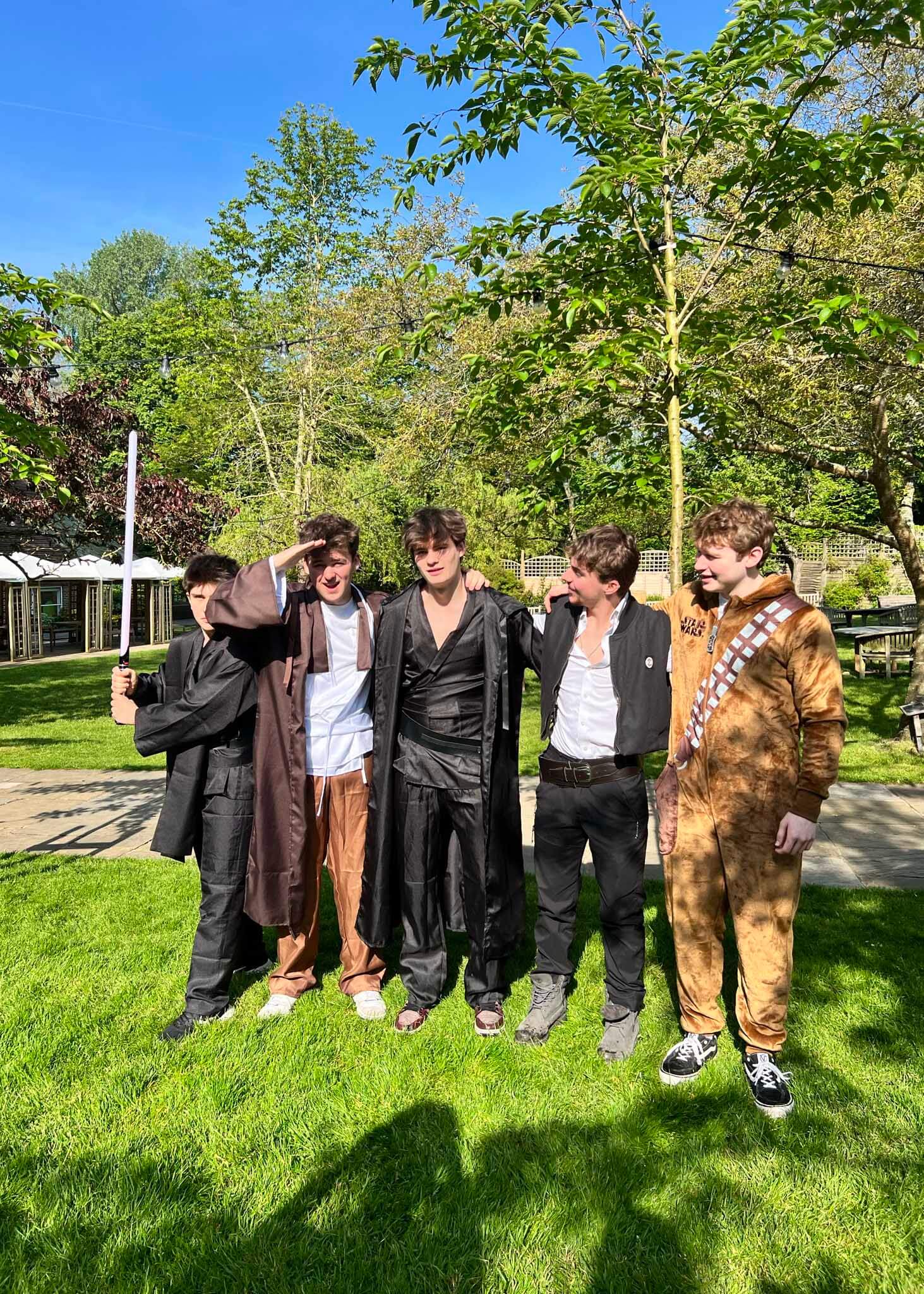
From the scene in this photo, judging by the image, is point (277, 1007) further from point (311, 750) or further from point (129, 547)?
point (129, 547)

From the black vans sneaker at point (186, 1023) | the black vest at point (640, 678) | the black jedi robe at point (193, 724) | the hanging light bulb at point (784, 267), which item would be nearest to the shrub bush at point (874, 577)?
the hanging light bulb at point (784, 267)

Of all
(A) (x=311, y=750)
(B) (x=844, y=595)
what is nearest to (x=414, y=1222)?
(A) (x=311, y=750)

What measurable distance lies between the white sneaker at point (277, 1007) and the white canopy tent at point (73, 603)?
1414 centimetres

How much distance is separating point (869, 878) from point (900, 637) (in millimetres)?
10988

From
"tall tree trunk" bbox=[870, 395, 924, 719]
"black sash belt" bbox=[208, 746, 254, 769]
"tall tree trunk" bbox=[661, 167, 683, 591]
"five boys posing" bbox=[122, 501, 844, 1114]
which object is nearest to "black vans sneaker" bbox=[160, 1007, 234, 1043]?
"five boys posing" bbox=[122, 501, 844, 1114]

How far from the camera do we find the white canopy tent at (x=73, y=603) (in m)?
20.3

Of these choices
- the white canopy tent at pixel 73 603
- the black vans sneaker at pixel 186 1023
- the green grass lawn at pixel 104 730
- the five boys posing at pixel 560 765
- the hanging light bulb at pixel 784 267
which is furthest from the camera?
the white canopy tent at pixel 73 603

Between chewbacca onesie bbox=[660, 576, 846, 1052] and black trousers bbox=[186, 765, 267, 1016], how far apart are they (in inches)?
68.0

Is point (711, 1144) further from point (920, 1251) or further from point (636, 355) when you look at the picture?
point (636, 355)

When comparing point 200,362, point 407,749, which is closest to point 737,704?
point 407,749

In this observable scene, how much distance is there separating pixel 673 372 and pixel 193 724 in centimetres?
320

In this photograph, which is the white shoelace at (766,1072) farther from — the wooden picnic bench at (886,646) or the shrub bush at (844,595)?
the shrub bush at (844,595)

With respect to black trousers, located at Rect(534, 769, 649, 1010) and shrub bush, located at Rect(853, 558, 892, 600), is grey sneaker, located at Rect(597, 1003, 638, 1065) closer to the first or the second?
black trousers, located at Rect(534, 769, 649, 1010)

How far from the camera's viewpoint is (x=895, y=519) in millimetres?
9570
